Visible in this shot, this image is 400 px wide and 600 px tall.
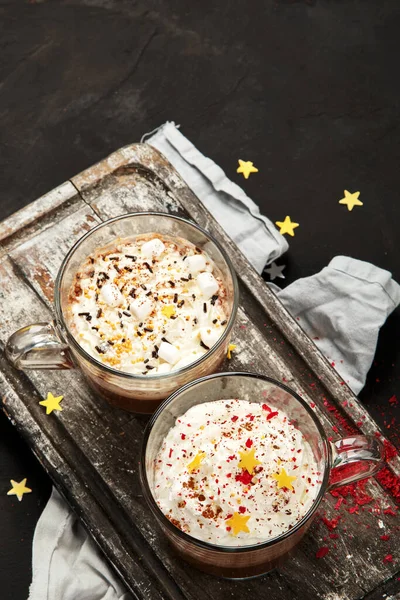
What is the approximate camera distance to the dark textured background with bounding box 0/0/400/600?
3.59 m

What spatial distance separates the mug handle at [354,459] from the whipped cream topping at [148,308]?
1.65 feet

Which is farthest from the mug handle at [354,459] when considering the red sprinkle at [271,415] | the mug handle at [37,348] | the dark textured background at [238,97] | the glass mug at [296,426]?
the dark textured background at [238,97]

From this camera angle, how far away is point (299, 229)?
3.54 meters

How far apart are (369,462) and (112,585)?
3.38 feet

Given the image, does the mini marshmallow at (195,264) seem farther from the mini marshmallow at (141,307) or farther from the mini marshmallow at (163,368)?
the mini marshmallow at (163,368)

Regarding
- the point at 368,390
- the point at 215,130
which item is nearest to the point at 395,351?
the point at 368,390

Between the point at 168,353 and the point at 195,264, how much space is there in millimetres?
337

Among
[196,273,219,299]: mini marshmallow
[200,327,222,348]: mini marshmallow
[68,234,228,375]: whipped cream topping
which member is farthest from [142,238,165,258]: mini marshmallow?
[200,327,222,348]: mini marshmallow

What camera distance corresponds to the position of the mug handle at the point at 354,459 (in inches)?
93.3

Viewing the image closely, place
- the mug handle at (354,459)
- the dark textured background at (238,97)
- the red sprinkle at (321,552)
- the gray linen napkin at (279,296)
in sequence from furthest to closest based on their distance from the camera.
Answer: the dark textured background at (238,97) < the gray linen napkin at (279,296) < the red sprinkle at (321,552) < the mug handle at (354,459)

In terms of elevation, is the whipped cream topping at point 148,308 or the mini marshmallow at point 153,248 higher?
the mini marshmallow at point 153,248

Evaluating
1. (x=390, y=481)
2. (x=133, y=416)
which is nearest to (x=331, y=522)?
(x=390, y=481)

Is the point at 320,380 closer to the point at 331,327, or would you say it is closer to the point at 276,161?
the point at 331,327

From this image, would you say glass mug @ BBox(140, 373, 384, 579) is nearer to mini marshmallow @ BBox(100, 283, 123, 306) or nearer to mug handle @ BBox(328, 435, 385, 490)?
mug handle @ BBox(328, 435, 385, 490)
